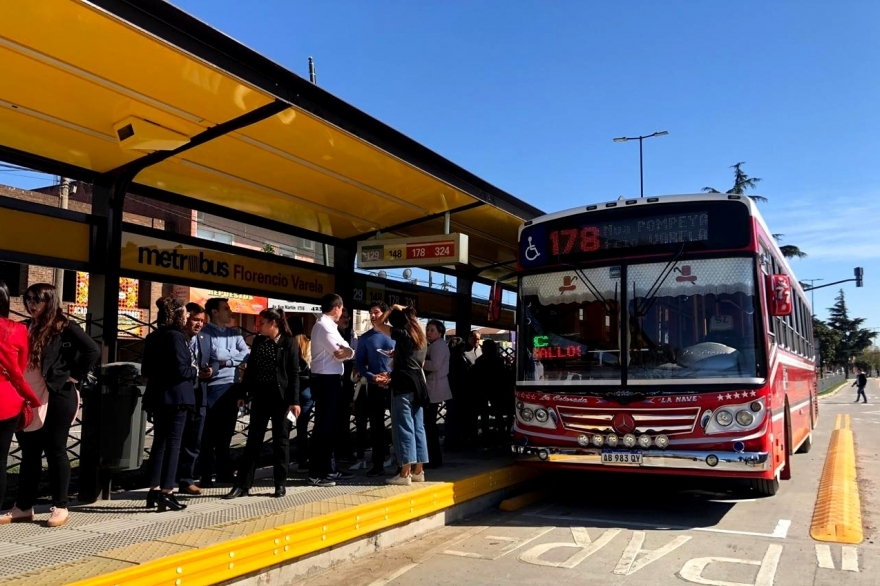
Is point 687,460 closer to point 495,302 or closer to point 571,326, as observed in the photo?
point 571,326

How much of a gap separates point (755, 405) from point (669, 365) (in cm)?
89

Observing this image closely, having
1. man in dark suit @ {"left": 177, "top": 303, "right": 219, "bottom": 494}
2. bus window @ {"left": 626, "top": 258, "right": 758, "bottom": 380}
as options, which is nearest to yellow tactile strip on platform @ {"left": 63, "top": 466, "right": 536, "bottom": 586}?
man in dark suit @ {"left": 177, "top": 303, "right": 219, "bottom": 494}

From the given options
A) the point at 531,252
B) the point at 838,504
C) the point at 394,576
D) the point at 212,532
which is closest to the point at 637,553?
the point at 394,576

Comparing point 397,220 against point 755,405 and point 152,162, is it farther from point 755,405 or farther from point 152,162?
point 755,405

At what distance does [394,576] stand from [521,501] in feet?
9.53

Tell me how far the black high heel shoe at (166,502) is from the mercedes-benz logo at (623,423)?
4153 mm

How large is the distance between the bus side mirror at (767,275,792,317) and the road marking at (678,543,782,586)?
2461 mm

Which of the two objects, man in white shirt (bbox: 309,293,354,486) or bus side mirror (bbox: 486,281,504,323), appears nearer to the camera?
man in white shirt (bbox: 309,293,354,486)

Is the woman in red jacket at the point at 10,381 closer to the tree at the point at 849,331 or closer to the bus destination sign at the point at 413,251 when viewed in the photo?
the bus destination sign at the point at 413,251

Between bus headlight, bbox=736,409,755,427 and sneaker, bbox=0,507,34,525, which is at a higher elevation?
bus headlight, bbox=736,409,755,427

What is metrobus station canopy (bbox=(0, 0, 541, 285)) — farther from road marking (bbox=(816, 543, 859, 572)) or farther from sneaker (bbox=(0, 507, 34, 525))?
road marking (bbox=(816, 543, 859, 572))

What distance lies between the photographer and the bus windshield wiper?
24.2ft

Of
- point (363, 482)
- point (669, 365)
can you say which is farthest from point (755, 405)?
point (363, 482)

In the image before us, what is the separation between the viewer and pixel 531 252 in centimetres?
829
